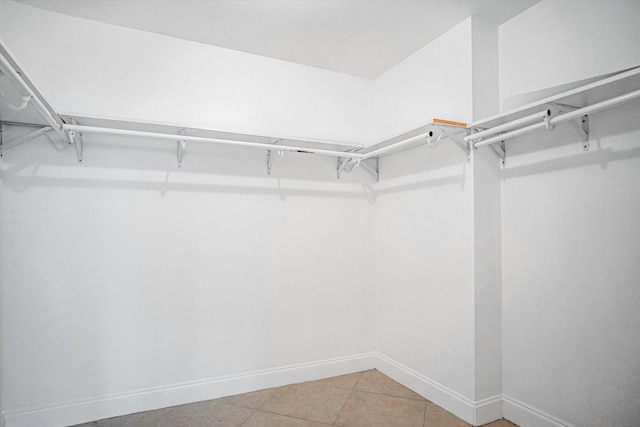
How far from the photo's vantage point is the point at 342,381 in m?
2.95

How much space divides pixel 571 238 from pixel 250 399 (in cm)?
230

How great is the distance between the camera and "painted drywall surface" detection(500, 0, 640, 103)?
6.05ft

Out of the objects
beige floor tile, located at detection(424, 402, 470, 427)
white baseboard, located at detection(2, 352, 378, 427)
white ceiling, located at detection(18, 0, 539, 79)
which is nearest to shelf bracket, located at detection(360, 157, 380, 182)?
white ceiling, located at detection(18, 0, 539, 79)

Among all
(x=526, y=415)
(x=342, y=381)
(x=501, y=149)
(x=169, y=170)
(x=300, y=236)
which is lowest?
(x=342, y=381)

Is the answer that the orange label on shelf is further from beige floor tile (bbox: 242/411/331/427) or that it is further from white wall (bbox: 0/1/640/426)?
beige floor tile (bbox: 242/411/331/427)

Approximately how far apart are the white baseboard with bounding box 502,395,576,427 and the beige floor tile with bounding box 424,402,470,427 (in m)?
0.29

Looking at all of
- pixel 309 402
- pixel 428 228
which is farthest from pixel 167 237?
pixel 428 228

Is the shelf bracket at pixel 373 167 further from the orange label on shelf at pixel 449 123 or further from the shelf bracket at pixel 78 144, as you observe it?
the shelf bracket at pixel 78 144

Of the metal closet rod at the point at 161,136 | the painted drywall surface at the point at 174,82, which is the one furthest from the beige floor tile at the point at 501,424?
the painted drywall surface at the point at 174,82

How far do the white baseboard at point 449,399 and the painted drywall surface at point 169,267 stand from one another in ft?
1.41

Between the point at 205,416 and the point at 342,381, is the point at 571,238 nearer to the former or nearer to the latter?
the point at 342,381

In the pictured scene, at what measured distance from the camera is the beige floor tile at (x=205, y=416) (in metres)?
2.29

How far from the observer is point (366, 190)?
330 cm

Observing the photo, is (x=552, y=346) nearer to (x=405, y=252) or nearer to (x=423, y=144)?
(x=405, y=252)
